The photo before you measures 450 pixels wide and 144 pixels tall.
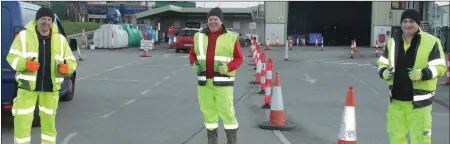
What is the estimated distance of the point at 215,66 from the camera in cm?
695

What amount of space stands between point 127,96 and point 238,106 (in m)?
2.91

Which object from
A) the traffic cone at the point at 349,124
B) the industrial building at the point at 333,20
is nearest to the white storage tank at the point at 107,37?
the industrial building at the point at 333,20

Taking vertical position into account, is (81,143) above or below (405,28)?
below

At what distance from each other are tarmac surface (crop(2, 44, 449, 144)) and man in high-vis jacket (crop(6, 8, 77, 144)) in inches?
73.1

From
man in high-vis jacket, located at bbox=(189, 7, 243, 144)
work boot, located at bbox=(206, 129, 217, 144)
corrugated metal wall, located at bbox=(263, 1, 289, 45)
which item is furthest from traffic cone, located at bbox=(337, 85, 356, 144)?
corrugated metal wall, located at bbox=(263, 1, 289, 45)

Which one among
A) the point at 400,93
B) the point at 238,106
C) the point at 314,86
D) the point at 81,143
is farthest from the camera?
the point at 314,86

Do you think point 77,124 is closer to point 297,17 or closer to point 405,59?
point 405,59

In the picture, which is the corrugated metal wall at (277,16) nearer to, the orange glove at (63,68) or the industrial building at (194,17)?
the industrial building at (194,17)

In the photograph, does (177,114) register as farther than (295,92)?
No

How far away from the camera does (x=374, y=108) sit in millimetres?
12109

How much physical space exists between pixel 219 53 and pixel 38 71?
2041 mm

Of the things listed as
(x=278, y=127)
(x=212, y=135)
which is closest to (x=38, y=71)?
(x=212, y=135)

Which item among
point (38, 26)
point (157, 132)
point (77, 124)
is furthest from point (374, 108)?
point (38, 26)

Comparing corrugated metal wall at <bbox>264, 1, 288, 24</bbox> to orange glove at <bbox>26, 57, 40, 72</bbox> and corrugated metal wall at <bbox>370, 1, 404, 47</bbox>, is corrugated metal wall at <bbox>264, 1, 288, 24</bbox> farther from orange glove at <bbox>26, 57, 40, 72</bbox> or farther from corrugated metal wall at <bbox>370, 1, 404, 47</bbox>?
orange glove at <bbox>26, 57, 40, 72</bbox>
